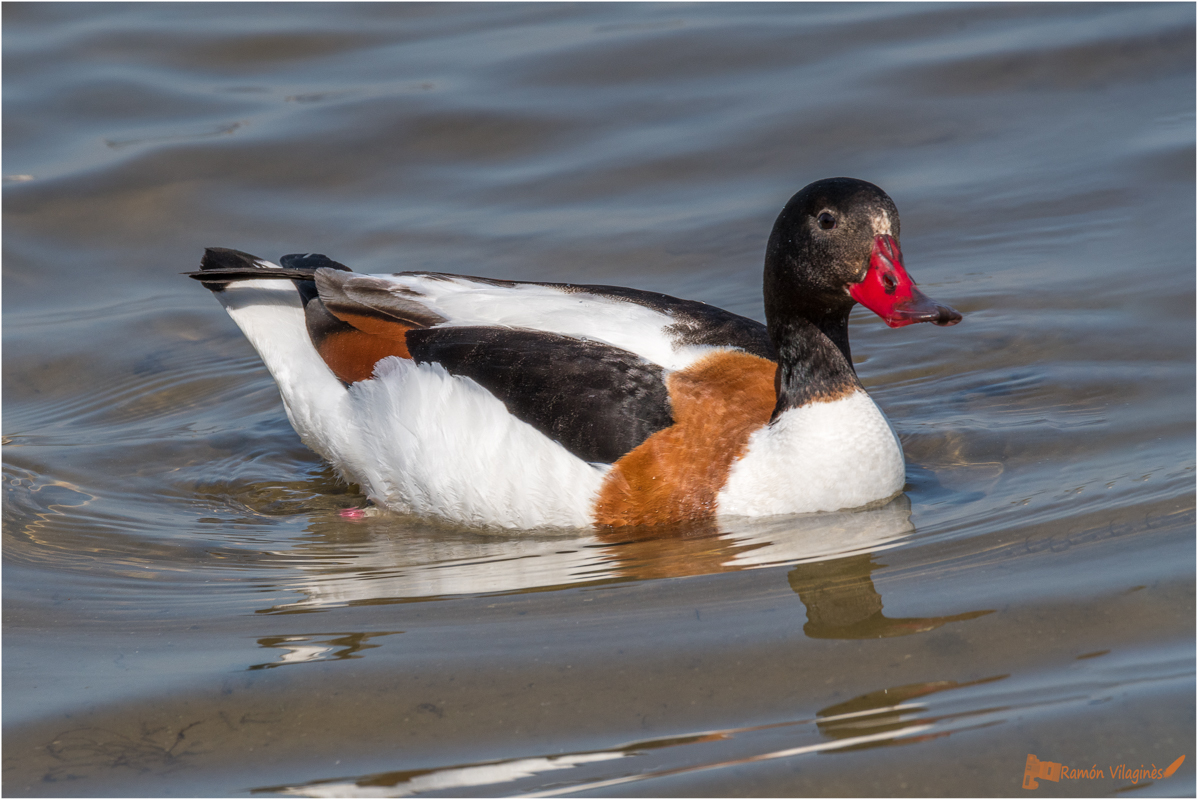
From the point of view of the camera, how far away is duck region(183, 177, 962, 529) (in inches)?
205

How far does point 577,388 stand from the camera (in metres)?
5.25

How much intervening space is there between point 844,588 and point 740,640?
56cm

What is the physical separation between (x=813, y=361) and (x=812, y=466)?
17.5 inches

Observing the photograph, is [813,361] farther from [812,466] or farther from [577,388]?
[577,388]

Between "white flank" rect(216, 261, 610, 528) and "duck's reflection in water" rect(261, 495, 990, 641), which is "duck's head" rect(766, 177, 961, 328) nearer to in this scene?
"duck's reflection in water" rect(261, 495, 990, 641)

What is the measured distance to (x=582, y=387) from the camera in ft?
17.2

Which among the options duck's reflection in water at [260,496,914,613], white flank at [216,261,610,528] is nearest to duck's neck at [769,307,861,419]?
duck's reflection in water at [260,496,914,613]

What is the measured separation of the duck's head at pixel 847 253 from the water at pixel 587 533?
2.85ft

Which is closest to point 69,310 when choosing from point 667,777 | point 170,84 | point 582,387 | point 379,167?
point 379,167

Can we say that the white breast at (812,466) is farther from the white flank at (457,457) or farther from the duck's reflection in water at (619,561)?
the white flank at (457,457)
